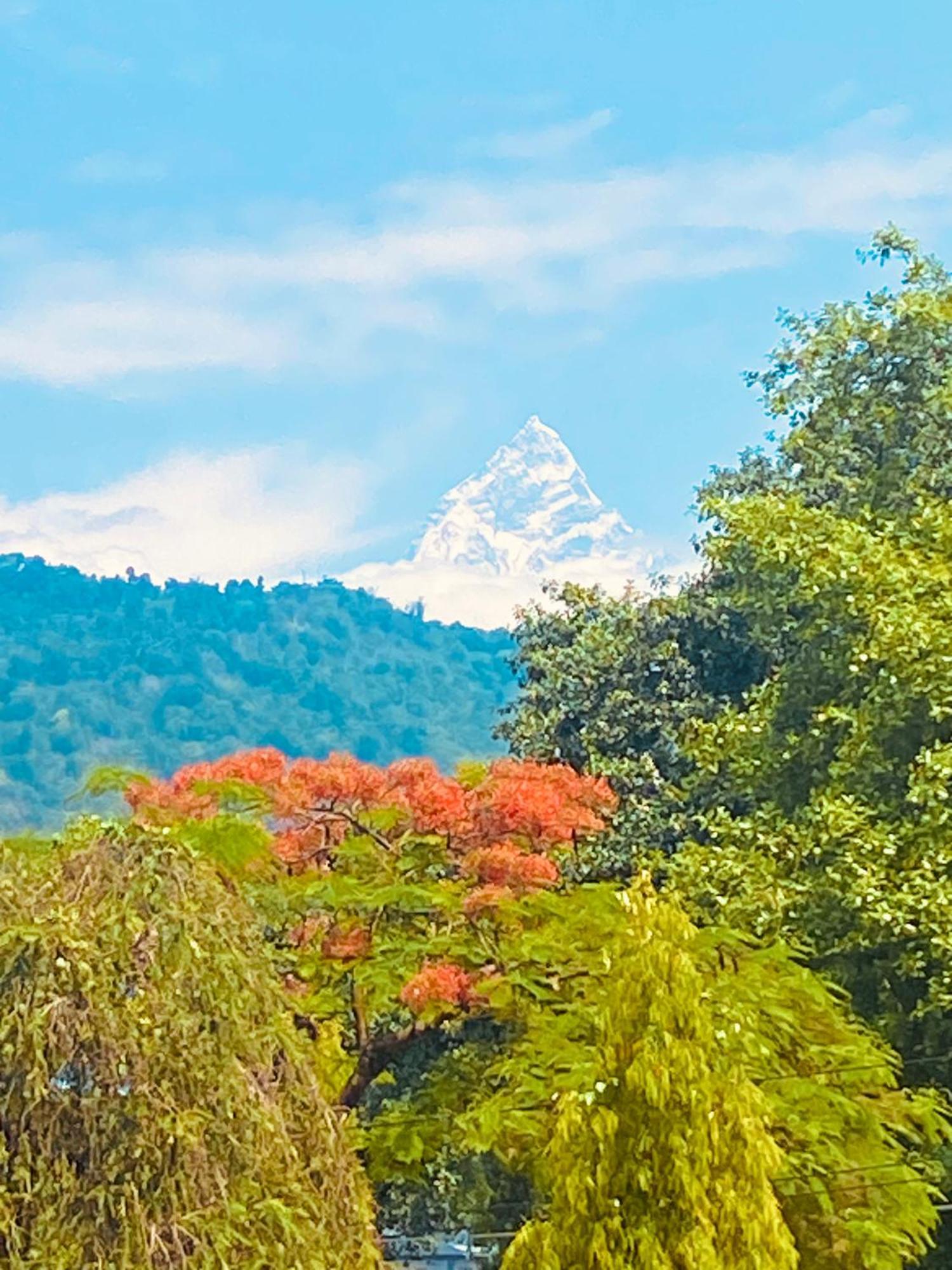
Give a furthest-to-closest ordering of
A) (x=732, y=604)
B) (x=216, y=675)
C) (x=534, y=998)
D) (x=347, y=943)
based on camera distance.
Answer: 1. (x=216, y=675)
2. (x=732, y=604)
3. (x=347, y=943)
4. (x=534, y=998)

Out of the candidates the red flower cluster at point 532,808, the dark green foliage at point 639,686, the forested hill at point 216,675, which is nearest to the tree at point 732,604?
the dark green foliage at point 639,686

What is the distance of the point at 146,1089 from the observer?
835 centimetres

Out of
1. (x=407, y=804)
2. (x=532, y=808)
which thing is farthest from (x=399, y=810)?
(x=532, y=808)

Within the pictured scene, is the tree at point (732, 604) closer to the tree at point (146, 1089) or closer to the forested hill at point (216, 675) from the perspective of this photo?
the tree at point (146, 1089)

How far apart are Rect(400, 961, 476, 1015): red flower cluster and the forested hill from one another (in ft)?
258

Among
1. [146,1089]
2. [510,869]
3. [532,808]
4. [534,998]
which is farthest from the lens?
[532,808]

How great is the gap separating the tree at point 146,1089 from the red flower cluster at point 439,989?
196 inches

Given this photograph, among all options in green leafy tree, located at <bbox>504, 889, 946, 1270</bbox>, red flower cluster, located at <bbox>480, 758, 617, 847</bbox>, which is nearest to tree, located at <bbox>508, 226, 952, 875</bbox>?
red flower cluster, located at <bbox>480, 758, 617, 847</bbox>

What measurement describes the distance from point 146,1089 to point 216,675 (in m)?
113

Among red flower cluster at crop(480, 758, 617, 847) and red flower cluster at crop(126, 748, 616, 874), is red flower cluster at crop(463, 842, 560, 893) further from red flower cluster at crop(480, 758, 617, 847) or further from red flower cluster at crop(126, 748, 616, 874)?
red flower cluster at crop(480, 758, 617, 847)

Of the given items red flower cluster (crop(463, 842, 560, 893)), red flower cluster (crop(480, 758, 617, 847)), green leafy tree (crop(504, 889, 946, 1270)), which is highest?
red flower cluster (crop(480, 758, 617, 847))

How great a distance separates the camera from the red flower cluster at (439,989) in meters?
14.3

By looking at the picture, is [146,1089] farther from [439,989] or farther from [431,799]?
[431,799]

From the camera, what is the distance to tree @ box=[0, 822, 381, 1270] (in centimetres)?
816
